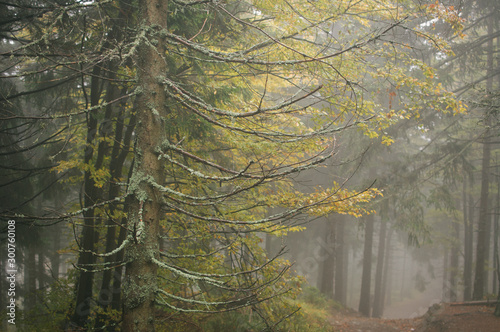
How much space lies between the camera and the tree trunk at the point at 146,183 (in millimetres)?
3422

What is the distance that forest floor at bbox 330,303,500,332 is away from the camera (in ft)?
32.8

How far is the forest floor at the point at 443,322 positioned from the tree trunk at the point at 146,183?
10.9 m

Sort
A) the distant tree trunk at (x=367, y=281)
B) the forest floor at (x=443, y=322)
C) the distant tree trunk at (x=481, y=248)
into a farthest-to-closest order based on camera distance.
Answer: the distant tree trunk at (x=367, y=281) → the distant tree trunk at (x=481, y=248) → the forest floor at (x=443, y=322)

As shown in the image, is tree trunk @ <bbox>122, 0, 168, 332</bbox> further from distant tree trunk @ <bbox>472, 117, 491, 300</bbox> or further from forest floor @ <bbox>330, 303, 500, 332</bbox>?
distant tree trunk @ <bbox>472, 117, 491, 300</bbox>

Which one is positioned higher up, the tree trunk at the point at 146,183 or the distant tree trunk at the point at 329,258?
the tree trunk at the point at 146,183

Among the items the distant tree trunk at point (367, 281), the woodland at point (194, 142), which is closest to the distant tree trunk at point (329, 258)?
the woodland at point (194, 142)

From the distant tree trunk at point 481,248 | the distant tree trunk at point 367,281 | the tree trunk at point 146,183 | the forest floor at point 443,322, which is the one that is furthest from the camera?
the distant tree trunk at point 367,281

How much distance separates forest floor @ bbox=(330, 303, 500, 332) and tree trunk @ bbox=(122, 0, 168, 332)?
10.9 metres

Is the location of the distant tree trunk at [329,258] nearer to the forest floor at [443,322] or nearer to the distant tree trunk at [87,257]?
the forest floor at [443,322]

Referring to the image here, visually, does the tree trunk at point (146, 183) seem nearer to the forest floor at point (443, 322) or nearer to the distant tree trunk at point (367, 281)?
the forest floor at point (443, 322)

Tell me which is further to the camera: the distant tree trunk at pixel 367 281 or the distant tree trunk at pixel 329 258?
the distant tree trunk at pixel 367 281

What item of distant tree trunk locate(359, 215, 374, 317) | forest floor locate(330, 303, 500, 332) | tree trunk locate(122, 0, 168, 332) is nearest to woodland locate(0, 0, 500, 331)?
tree trunk locate(122, 0, 168, 332)

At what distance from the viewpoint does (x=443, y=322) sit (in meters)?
10.9

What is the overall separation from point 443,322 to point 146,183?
12.5 metres
